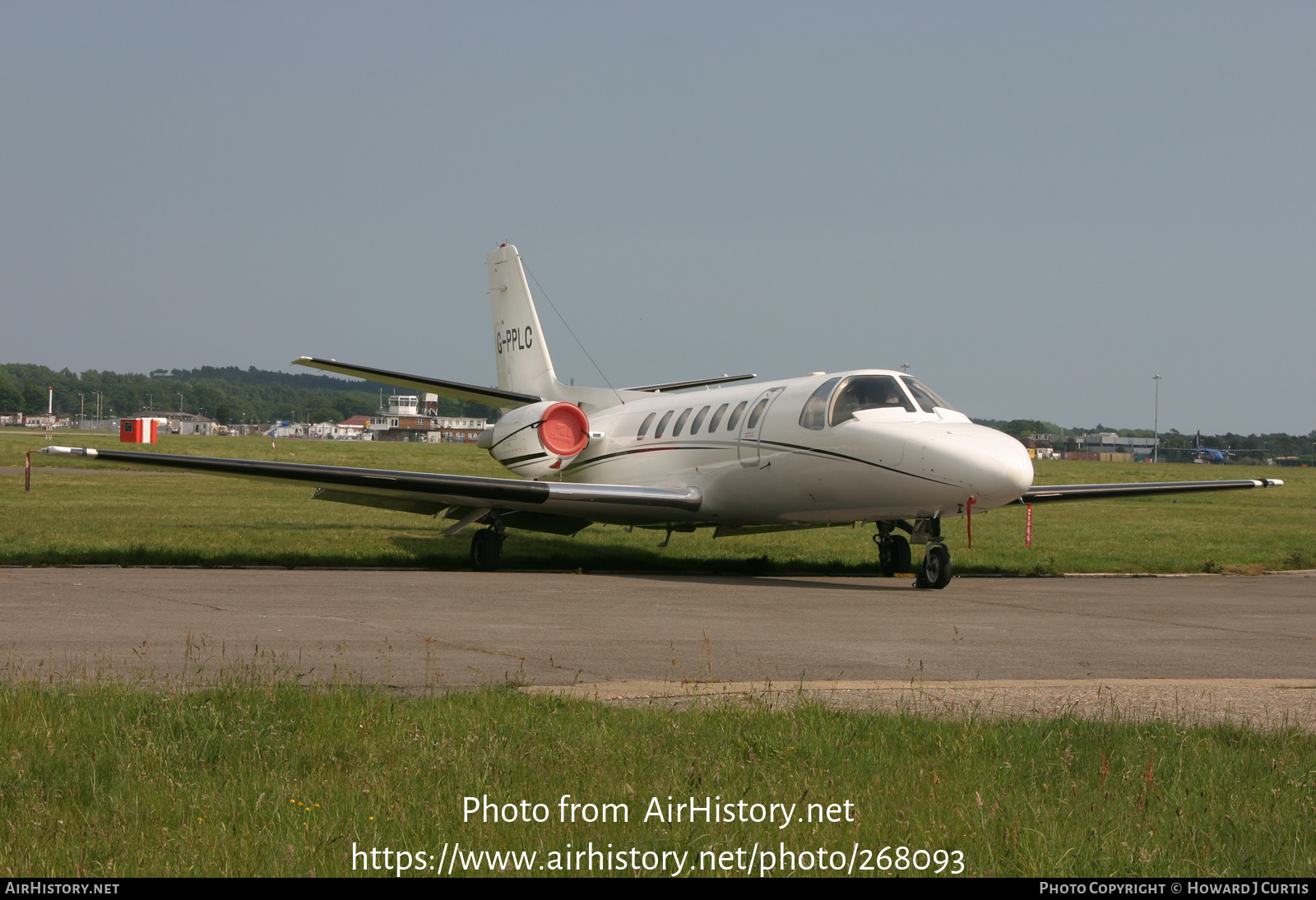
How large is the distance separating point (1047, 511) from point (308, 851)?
115ft

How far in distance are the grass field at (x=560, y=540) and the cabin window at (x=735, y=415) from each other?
223 cm

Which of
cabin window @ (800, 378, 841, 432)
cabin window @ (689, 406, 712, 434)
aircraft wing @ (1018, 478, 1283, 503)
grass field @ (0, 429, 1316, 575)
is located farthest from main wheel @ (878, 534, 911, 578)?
cabin window @ (689, 406, 712, 434)

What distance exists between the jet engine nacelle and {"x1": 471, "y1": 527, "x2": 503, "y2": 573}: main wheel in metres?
3.59

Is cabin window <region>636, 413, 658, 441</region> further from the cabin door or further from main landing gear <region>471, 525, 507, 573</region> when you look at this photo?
main landing gear <region>471, 525, 507, 573</region>

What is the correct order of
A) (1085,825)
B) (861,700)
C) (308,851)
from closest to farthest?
(308,851) → (1085,825) → (861,700)

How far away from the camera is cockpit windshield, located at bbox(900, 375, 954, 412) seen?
1553 cm

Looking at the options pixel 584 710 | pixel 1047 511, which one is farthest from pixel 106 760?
pixel 1047 511

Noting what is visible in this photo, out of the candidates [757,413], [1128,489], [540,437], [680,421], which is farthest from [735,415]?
[1128,489]

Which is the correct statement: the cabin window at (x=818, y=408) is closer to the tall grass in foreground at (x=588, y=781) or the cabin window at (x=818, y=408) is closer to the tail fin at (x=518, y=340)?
the tail fin at (x=518, y=340)

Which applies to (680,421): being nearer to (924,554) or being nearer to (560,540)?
(924,554)

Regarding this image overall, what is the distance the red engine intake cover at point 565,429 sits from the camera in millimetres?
21109

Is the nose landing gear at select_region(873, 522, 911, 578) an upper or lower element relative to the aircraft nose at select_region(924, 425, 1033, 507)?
lower

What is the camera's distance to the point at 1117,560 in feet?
65.1

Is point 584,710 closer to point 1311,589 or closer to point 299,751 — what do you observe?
point 299,751
